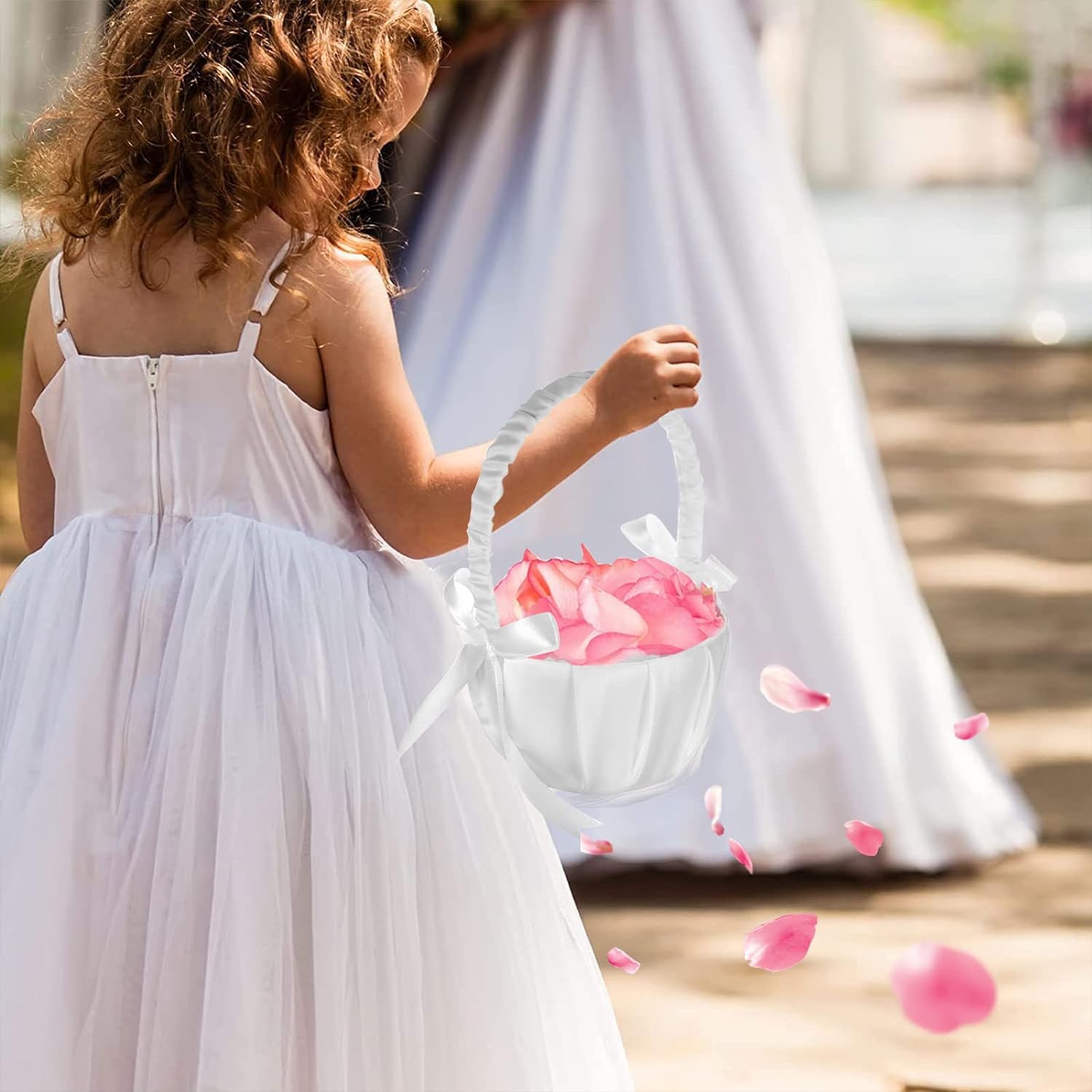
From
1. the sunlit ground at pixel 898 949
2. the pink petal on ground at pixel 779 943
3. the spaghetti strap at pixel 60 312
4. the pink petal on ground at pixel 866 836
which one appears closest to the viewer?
the spaghetti strap at pixel 60 312

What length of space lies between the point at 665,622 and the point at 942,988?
0.65 metres

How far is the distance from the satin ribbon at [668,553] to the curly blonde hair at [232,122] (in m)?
0.34

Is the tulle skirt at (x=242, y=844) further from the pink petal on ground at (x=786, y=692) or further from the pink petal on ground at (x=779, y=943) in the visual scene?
the pink petal on ground at (x=786, y=692)

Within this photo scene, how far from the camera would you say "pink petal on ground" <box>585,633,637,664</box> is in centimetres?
140

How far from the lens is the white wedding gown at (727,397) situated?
282 centimetres

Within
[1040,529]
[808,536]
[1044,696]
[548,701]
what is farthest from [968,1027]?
[1040,529]

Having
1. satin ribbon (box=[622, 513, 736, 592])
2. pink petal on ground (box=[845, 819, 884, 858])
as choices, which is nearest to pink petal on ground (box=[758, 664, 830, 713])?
pink petal on ground (box=[845, 819, 884, 858])

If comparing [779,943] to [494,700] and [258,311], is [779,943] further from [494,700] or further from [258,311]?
[258,311]

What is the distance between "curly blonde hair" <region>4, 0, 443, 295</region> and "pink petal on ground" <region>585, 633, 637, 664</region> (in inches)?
16.8

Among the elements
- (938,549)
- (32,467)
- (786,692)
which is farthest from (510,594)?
(938,549)

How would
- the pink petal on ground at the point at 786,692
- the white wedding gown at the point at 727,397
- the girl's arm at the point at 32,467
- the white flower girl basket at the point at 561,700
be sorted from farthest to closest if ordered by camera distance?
the white wedding gown at the point at 727,397 → the pink petal on ground at the point at 786,692 → the girl's arm at the point at 32,467 → the white flower girl basket at the point at 561,700

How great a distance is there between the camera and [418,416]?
157 centimetres

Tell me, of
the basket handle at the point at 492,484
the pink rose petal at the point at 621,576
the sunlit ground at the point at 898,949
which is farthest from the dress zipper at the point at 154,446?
the sunlit ground at the point at 898,949

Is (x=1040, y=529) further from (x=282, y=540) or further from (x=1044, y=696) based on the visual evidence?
(x=282, y=540)
